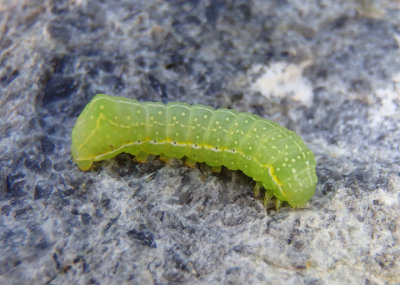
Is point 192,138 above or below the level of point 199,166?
above

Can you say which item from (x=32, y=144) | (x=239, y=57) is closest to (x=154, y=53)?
(x=239, y=57)

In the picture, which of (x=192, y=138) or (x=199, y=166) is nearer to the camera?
(x=192, y=138)

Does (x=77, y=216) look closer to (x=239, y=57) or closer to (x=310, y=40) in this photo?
(x=239, y=57)

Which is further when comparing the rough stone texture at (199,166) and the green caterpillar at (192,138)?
the green caterpillar at (192,138)

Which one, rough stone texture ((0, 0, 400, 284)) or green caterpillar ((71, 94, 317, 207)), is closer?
rough stone texture ((0, 0, 400, 284))
